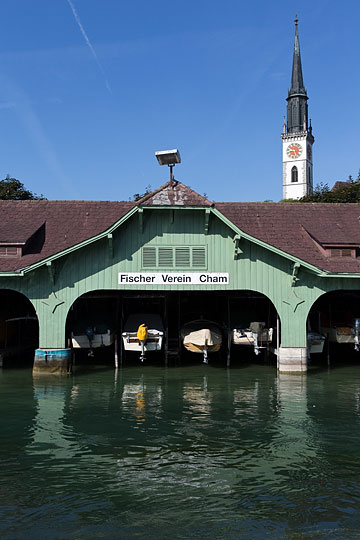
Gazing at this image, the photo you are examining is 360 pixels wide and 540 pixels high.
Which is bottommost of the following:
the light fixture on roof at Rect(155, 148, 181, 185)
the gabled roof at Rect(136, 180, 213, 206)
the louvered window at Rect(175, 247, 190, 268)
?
the louvered window at Rect(175, 247, 190, 268)

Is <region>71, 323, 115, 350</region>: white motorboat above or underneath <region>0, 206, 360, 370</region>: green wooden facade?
underneath

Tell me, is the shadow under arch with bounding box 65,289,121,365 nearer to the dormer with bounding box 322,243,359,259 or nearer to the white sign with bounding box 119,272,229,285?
the white sign with bounding box 119,272,229,285

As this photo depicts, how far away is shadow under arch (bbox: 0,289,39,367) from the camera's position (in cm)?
2805

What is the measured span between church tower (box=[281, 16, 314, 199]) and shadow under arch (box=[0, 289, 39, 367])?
379 ft

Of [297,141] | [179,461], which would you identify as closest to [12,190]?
[179,461]

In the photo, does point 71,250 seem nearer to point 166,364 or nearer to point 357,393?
point 166,364

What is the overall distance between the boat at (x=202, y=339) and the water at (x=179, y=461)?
4517 mm

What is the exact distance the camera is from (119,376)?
24234 mm

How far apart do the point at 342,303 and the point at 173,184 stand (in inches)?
516

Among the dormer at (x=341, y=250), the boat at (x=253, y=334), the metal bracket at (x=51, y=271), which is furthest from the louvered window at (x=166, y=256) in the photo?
the dormer at (x=341, y=250)

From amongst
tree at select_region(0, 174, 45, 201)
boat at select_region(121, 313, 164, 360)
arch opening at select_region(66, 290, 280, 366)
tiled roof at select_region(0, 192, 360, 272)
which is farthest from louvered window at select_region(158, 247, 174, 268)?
tree at select_region(0, 174, 45, 201)

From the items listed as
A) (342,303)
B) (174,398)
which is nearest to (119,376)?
(174,398)

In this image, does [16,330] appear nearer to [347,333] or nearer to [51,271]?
[51,271]

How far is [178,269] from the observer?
23.7 metres
